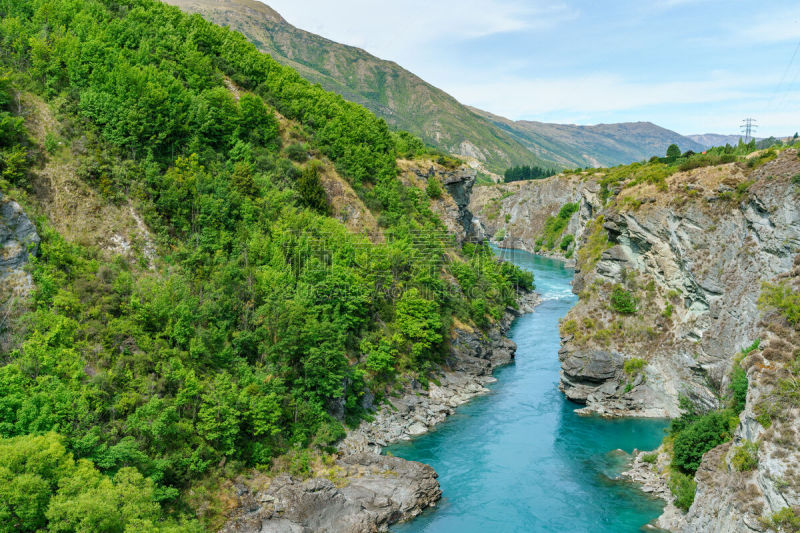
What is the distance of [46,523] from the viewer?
21625 millimetres

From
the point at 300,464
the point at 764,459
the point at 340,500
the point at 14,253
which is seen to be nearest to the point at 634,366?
the point at 764,459

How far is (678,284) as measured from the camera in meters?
45.3

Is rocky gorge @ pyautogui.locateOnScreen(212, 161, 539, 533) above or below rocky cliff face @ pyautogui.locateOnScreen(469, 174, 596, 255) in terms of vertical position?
below

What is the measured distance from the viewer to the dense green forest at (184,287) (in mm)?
25719

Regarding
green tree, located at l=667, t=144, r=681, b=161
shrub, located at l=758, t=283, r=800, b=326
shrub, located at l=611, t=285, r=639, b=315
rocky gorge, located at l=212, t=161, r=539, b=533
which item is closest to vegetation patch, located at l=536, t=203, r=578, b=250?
green tree, located at l=667, t=144, r=681, b=161

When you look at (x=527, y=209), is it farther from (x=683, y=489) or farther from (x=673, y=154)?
(x=683, y=489)

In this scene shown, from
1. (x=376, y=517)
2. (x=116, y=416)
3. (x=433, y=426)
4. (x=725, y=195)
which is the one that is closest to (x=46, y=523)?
(x=116, y=416)

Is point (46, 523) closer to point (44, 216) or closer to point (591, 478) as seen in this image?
point (44, 216)

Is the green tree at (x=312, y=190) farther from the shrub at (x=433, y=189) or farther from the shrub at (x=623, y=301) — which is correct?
the shrub at (x=623, y=301)

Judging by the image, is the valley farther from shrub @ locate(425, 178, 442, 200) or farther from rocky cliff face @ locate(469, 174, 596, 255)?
rocky cliff face @ locate(469, 174, 596, 255)

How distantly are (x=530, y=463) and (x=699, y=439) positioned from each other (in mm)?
11512

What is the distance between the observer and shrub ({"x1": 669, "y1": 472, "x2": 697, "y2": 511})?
2930 cm

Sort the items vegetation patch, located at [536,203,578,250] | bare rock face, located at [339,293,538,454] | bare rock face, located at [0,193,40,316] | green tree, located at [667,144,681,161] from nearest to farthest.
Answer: bare rock face, located at [0,193,40,316] < bare rock face, located at [339,293,538,454] < green tree, located at [667,144,681,161] < vegetation patch, located at [536,203,578,250]

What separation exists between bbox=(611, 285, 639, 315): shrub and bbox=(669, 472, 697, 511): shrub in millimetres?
18739
